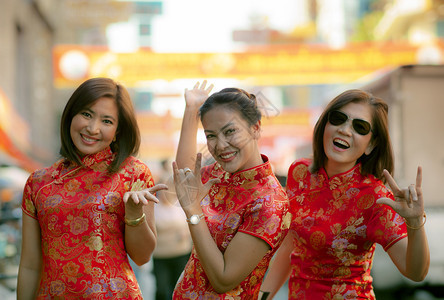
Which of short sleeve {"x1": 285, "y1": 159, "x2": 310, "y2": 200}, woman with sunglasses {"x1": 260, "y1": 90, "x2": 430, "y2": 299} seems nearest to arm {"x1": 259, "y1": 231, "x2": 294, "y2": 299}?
woman with sunglasses {"x1": 260, "y1": 90, "x2": 430, "y2": 299}

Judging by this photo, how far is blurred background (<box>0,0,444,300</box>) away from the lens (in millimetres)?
7234

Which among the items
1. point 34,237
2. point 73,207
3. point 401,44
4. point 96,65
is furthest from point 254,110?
point 401,44

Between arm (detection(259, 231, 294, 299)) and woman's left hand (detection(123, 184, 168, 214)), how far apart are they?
897 millimetres

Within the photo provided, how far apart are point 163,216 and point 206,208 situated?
4309 mm

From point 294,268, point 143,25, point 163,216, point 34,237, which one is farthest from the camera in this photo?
point 143,25

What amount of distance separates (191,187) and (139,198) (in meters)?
0.23

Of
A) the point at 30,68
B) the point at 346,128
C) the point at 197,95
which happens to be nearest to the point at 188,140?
the point at 197,95

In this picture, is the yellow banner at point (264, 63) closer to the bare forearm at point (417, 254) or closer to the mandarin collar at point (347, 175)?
Result: the mandarin collar at point (347, 175)

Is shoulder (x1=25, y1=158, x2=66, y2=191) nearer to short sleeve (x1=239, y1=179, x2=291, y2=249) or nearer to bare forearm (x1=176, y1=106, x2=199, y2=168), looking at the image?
bare forearm (x1=176, y1=106, x2=199, y2=168)

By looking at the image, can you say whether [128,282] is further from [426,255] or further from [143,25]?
[143,25]

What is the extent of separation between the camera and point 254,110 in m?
2.67

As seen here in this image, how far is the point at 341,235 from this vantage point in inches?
114

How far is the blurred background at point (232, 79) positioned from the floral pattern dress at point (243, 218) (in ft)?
1.16

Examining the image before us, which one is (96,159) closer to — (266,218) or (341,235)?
(266,218)
